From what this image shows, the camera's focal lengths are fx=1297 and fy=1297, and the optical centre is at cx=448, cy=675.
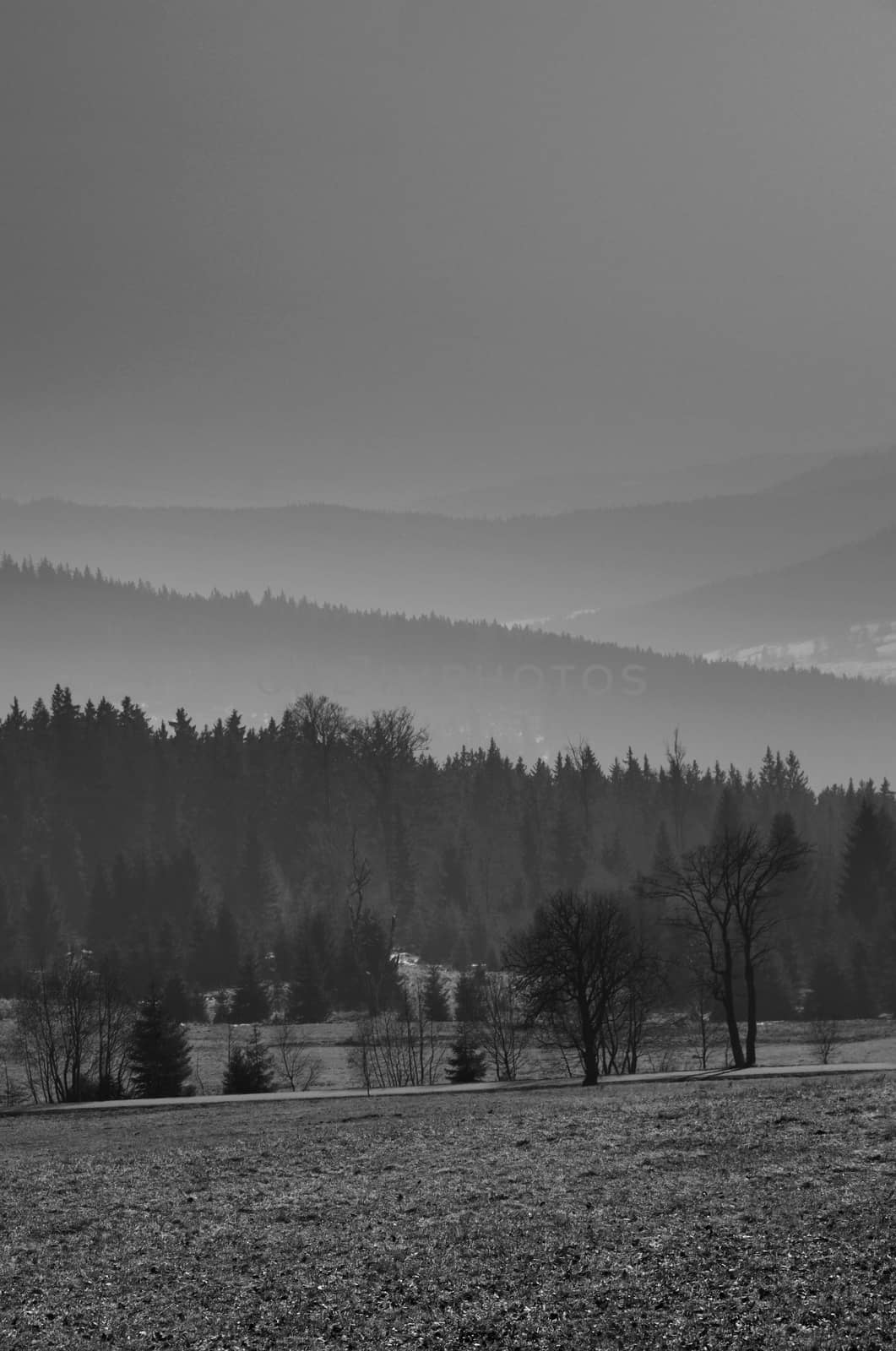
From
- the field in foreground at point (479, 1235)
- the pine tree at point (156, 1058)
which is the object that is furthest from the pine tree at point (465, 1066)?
the field in foreground at point (479, 1235)

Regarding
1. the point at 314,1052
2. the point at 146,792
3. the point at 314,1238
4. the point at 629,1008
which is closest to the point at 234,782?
the point at 146,792

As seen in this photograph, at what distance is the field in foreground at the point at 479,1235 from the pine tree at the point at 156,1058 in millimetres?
25775

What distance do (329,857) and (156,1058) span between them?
97396 mm

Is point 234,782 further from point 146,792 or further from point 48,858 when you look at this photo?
point 48,858

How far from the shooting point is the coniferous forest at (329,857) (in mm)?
115875

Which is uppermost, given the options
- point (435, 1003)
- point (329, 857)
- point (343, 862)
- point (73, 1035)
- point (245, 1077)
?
point (329, 857)

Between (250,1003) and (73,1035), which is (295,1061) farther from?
(250,1003)

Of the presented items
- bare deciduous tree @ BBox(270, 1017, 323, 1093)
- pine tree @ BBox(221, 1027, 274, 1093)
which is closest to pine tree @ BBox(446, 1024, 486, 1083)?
pine tree @ BBox(221, 1027, 274, 1093)

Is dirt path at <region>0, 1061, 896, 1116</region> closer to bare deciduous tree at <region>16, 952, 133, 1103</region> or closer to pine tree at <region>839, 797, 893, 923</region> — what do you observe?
bare deciduous tree at <region>16, 952, 133, 1103</region>

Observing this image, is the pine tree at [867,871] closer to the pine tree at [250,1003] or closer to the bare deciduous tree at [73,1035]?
the pine tree at [250,1003]

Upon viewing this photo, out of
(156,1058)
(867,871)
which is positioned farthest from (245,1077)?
(867,871)

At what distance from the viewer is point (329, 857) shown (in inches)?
6127

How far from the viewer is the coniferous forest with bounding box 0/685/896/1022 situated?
115875 millimetres

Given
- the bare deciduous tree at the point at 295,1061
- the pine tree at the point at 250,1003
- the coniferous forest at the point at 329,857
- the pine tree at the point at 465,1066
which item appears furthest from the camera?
the coniferous forest at the point at 329,857
